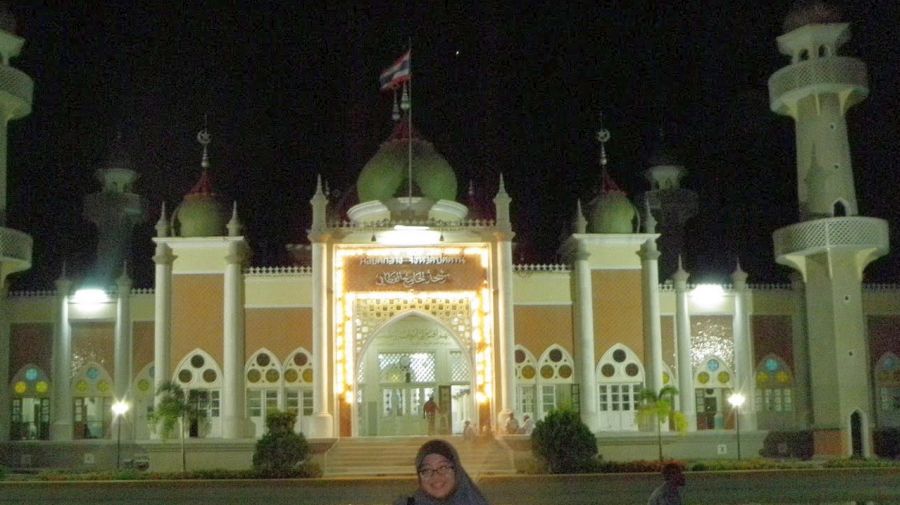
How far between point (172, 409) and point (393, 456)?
5434 mm

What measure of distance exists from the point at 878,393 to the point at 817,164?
297 inches

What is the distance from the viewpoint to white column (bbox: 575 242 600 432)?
30.3 m

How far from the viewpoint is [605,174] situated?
1319 inches

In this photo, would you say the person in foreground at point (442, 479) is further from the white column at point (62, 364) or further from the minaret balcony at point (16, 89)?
the white column at point (62, 364)

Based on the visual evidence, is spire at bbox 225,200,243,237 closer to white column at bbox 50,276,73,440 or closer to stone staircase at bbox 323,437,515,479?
white column at bbox 50,276,73,440

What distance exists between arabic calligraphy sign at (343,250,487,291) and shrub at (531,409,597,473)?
A: 7.24 m

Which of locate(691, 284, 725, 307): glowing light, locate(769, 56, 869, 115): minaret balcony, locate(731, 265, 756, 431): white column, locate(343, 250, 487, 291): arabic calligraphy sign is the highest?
locate(769, 56, 869, 115): minaret balcony

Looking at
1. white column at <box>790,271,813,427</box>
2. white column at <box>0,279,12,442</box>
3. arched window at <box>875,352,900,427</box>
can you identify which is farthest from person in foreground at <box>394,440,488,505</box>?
arched window at <box>875,352,900,427</box>

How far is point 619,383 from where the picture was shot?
101 ft

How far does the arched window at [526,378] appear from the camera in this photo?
1222 inches

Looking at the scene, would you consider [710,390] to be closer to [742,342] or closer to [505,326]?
[742,342]

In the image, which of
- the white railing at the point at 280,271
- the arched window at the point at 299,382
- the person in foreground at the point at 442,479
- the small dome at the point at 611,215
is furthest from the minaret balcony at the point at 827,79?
the person in foreground at the point at 442,479

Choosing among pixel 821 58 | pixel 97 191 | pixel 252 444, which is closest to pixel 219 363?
pixel 252 444

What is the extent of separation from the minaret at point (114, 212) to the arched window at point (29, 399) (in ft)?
14.4
